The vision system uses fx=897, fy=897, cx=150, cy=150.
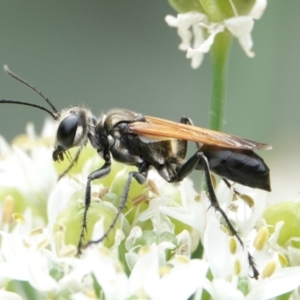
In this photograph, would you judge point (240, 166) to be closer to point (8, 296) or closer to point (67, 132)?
point (67, 132)

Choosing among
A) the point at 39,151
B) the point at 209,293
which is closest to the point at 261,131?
the point at 39,151

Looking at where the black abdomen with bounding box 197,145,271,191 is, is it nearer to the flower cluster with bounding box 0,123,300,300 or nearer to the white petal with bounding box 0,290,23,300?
the flower cluster with bounding box 0,123,300,300

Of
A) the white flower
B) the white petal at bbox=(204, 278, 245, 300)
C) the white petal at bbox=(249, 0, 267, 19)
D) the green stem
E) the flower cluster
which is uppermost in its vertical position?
the white petal at bbox=(249, 0, 267, 19)

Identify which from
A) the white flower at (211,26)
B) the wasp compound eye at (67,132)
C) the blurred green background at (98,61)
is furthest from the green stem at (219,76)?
the blurred green background at (98,61)

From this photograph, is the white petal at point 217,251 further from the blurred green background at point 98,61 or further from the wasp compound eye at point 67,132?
the blurred green background at point 98,61

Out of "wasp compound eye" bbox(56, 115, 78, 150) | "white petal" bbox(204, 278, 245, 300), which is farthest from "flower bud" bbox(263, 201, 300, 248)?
"wasp compound eye" bbox(56, 115, 78, 150)

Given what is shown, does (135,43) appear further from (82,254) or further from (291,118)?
(82,254)
